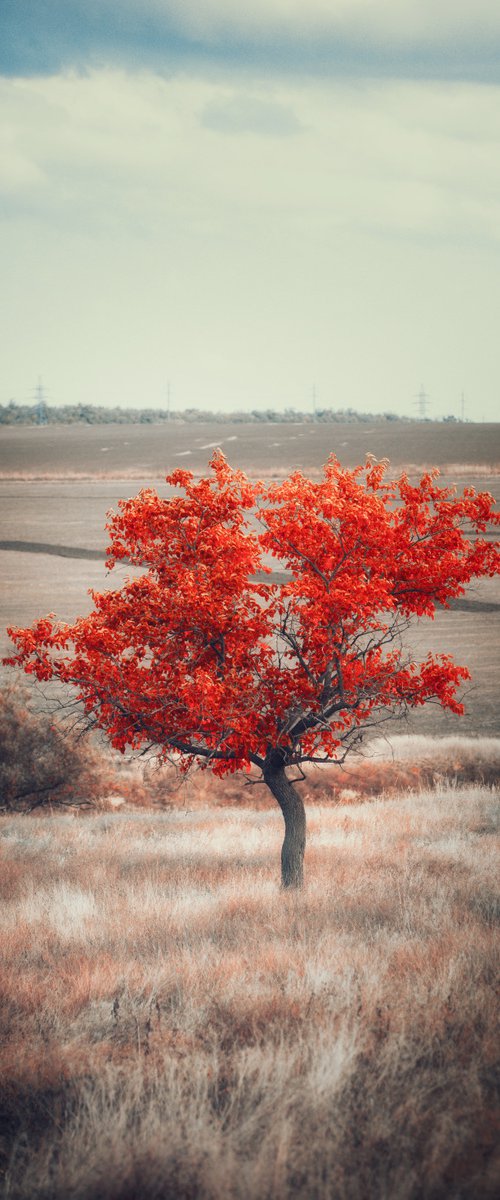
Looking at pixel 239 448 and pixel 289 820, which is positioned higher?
pixel 239 448

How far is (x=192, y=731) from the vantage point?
12.7m

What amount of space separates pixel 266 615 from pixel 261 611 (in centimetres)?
10

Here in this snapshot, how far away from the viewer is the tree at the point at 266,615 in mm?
12531

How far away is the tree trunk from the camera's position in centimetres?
1291

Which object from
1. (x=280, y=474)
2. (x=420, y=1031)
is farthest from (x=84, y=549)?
(x=420, y=1031)

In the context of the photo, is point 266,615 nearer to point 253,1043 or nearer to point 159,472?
point 253,1043

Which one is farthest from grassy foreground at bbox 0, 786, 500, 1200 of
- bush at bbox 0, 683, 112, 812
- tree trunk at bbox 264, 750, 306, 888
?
bush at bbox 0, 683, 112, 812

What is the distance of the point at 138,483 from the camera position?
221 feet

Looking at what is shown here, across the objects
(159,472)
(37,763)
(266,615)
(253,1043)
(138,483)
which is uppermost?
(159,472)

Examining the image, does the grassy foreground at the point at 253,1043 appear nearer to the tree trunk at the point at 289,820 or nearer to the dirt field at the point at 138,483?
the tree trunk at the point at 289,820

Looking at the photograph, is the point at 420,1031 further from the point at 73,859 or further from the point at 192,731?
the point at 73,859

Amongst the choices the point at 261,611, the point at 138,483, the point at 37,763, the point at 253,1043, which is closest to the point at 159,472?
the point at 138,483

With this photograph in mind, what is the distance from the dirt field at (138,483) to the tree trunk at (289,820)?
16.6 m

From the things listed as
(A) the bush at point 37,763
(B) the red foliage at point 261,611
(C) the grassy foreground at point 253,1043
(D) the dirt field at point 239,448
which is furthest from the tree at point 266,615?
(D) the dirt field at point 239,448
